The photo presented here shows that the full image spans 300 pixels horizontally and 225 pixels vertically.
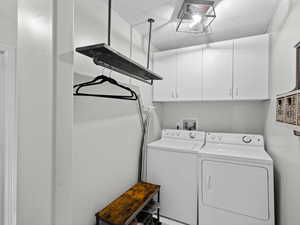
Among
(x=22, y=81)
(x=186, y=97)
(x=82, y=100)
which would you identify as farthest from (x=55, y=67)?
(x=186, y=97)

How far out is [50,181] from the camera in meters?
0.74

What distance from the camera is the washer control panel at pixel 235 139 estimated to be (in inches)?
83.8

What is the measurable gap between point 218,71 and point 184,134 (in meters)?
1.08

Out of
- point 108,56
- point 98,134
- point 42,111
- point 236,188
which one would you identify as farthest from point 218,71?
point 42,111

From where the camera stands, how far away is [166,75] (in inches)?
102

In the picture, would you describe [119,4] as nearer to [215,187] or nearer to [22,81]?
[22,81]

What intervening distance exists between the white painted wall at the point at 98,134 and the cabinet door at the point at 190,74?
80cm

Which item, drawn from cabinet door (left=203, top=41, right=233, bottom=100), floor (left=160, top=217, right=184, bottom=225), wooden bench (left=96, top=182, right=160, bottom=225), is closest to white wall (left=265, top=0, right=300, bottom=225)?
cabinet door (left=203, top=41, right=233, bottom=100)

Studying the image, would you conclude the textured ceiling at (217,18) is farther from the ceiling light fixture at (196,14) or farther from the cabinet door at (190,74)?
the cabinet door at (190,74)

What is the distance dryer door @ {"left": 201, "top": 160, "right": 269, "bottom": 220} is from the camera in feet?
5.39

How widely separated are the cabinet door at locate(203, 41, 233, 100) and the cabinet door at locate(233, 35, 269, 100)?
3.4 inches

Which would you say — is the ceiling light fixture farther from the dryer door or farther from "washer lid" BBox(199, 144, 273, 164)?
the dryer door

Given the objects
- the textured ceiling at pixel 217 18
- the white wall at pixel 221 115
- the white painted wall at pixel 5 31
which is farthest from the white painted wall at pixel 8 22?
the white wall at pixel 221 115

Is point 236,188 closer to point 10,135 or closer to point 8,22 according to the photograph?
Answer: point 10,135
